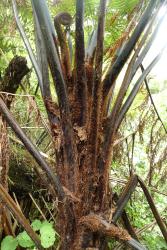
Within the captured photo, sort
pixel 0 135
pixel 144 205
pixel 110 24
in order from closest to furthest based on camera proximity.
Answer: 1. pixel 0 135
2. pixel 110 24
3. pixel 144 205

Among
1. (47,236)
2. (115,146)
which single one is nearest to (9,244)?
(47,236)

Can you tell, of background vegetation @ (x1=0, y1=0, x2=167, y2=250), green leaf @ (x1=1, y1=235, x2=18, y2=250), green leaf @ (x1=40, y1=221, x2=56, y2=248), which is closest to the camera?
green leaf @ (x1=40, y1=221, x2=56, y2=248)

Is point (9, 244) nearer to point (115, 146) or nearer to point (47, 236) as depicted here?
point (47, 236)

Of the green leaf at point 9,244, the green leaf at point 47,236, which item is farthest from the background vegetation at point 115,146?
the green leaf at point 9,244

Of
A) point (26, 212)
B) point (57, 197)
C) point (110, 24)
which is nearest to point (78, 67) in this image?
point (57, 197)

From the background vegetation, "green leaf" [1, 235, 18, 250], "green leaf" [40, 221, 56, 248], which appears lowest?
"green leaf" [1, 235, 18, 250]

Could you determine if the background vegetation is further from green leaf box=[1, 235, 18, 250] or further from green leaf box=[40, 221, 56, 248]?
green leaf box=[1, 235, 18, 250]

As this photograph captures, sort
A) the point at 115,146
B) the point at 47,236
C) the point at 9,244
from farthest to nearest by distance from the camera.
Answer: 1. the point at 115,146
2. the point at 9,244
3. the point at 47,236

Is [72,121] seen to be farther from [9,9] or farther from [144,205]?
[144,205]

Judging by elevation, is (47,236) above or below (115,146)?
below

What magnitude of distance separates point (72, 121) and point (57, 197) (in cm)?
32

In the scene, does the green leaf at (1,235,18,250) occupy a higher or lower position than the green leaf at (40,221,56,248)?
lower

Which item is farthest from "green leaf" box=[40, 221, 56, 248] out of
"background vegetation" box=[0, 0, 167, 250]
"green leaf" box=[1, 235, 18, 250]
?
"green leaf" box=[1, 235, 18, 250]

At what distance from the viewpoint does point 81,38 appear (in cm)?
121
